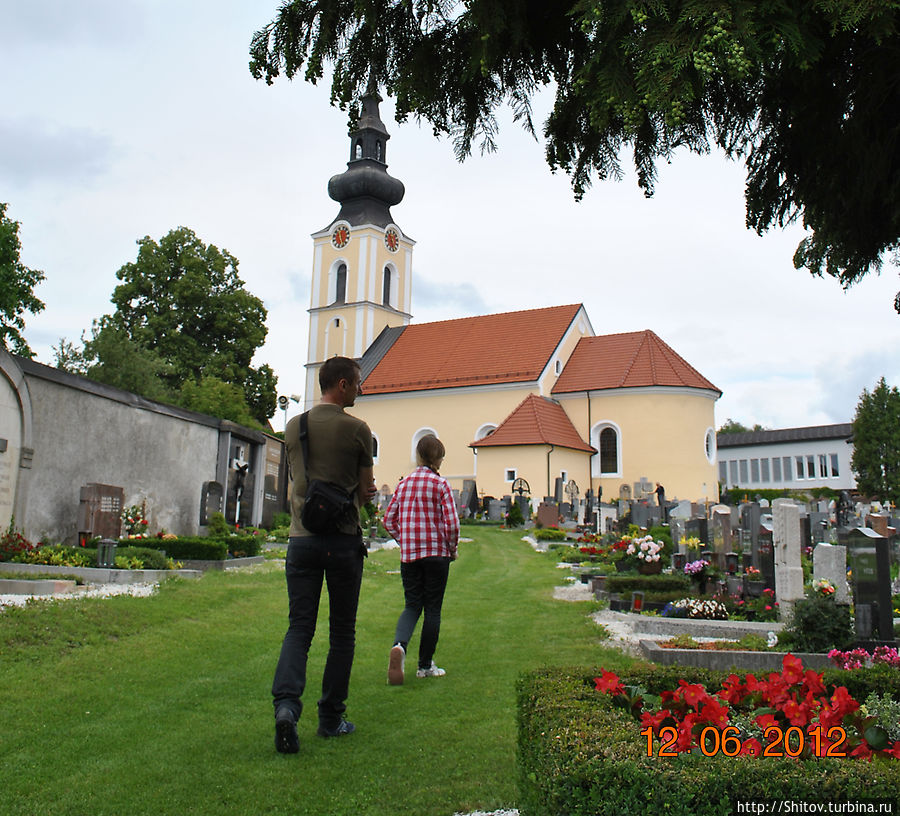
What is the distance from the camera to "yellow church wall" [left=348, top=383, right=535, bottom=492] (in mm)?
37469

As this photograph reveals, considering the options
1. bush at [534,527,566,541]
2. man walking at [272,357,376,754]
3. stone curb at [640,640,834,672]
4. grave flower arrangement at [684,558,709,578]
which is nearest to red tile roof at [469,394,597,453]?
bush at [534,527,566,541]

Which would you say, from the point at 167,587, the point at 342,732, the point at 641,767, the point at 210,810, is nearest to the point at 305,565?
the point at 342,732

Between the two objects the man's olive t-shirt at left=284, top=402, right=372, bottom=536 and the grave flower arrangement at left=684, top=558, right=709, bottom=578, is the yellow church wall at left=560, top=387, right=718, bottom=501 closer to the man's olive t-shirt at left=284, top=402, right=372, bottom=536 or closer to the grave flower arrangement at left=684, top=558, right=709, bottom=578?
the grave flower arrangement at left=684, top=558, right=709, bottom=578

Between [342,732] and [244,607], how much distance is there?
15.1ft

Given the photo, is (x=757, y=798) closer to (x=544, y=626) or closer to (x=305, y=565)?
(x=305, y=565)

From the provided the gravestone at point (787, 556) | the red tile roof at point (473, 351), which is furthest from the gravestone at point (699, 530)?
the red tile roof at point (473, 351)

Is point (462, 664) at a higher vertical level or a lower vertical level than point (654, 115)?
lower

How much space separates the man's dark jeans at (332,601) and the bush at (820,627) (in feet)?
13.3

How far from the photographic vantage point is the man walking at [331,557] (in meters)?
4.25

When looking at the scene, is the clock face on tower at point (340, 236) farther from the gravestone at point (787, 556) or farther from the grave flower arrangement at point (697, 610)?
the gravestone at point (787, 556)

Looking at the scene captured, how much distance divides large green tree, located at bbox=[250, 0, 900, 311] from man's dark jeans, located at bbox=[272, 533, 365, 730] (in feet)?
7.12

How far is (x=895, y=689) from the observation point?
3641 mm

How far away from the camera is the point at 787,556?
8062 mm

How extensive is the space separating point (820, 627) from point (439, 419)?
1293 inches
